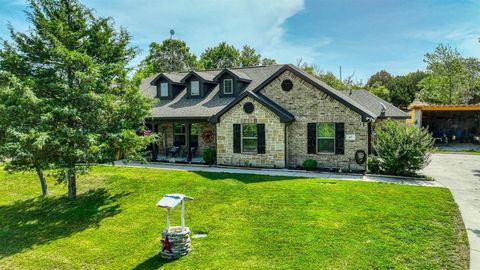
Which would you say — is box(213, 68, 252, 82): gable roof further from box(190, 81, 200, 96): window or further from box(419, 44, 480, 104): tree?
box(419, 44, 480, 104): tree

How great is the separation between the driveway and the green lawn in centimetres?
28

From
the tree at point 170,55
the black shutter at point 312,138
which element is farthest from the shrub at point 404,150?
the tree at point 170,55

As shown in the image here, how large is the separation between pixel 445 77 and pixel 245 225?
1733 inches

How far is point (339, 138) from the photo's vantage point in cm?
1705

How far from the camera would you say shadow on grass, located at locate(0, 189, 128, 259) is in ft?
35.2

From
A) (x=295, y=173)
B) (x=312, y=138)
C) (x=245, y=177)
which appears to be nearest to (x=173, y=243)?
(x=245, y=177)

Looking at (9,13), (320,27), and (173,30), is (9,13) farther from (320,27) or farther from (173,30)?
(173,30)

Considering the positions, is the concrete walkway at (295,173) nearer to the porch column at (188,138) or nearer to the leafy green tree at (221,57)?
the porch column at (188,138)

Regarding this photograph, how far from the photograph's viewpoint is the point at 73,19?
43.3 ft

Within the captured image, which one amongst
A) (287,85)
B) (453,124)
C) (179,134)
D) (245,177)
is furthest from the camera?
(453,124)

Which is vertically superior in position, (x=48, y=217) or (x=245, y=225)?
(x=245, y=225)

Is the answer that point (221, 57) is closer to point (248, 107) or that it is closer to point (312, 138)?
point (248, 107)

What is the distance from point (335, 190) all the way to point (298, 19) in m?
15.0

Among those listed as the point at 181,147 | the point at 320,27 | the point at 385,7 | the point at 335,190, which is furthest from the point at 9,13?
the point at 320,27
